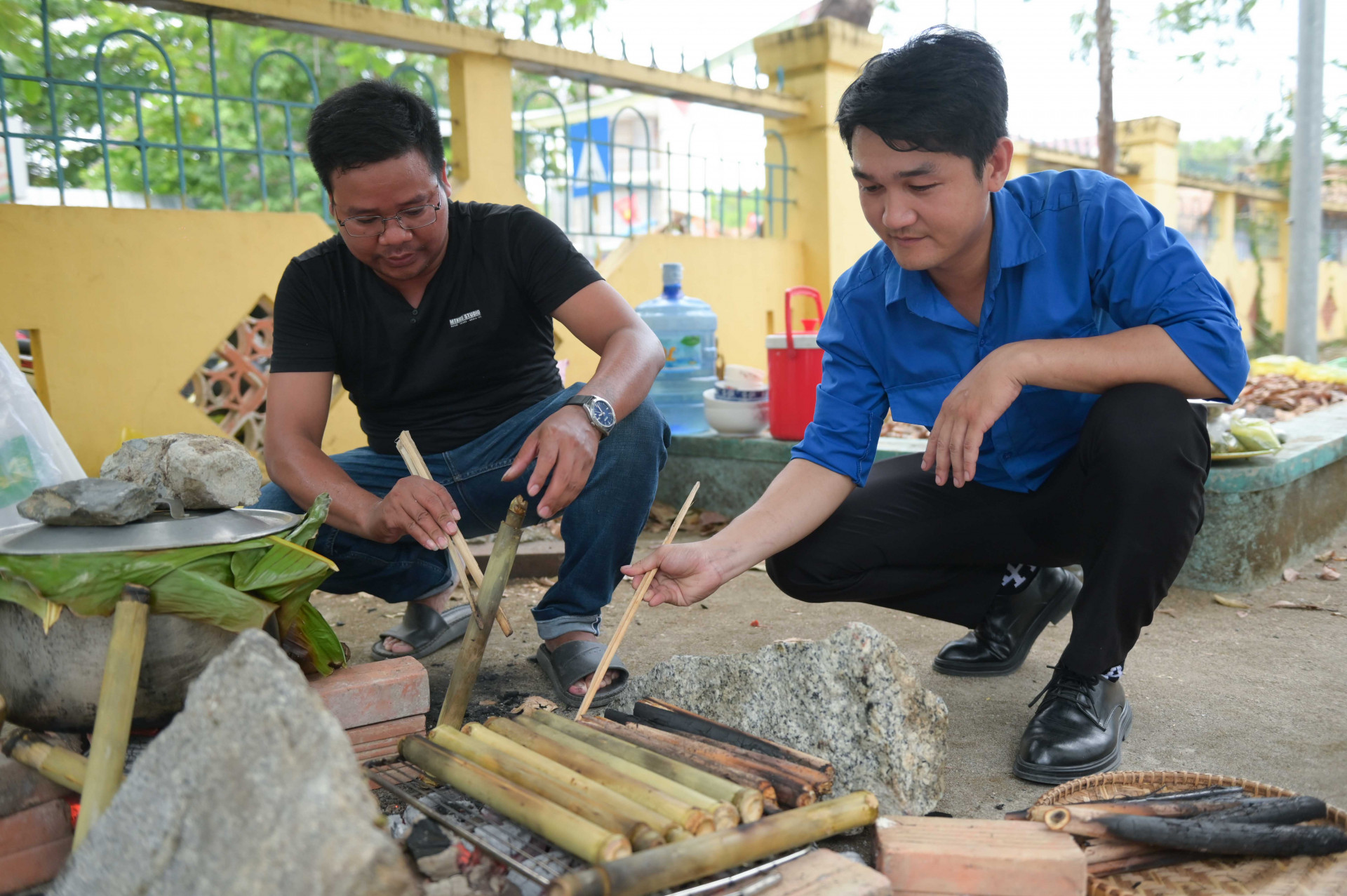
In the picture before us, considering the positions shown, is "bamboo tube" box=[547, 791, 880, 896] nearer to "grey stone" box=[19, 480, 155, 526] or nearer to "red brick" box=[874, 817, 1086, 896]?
"red brick" box=[874, 817, 1086, 896]

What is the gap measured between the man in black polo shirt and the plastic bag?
0.61 meters

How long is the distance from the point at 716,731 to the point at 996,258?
1.33 m

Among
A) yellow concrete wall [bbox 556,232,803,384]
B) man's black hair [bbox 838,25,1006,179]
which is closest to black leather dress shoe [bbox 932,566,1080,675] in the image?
man's black hair [bbox 838,25,1006,179]

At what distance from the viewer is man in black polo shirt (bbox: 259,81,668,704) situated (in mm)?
2662

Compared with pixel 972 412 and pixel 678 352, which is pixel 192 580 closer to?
pixel 972 412

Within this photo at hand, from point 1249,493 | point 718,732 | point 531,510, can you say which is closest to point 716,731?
point 718,732

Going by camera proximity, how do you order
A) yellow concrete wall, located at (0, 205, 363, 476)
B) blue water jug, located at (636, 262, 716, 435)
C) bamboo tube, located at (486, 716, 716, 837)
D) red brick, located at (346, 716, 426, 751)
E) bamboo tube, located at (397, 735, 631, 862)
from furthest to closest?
blue water jug, located at (636, 262, 716, 435)
yellow concrete wall, located at (0, 205, 363, 476)
red brick, located at (346, 716, 426, 751)
bamboo tube, located at (486, 716, 716, 837)
bamboo tube, located at (397, 735, 631, 862)

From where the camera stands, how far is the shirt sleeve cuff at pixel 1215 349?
86.0 inches

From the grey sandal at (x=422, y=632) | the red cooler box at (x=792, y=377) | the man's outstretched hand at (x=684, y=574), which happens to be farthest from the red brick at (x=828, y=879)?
the red cooler box at (x=792, y=377)

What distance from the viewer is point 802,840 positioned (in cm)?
166

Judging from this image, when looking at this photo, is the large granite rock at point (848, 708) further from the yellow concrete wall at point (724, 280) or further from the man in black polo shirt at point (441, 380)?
the yellow concrete wall at point (724, 280)

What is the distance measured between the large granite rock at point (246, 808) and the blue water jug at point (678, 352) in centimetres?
473

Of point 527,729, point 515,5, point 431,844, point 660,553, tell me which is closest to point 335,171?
point 660,553

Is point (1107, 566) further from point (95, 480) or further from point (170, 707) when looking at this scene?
point (95, 480)
